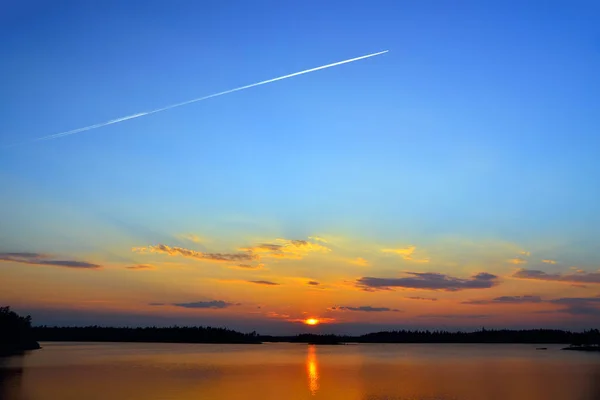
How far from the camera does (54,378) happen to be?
54656mm

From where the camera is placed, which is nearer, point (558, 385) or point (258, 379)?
point (558, 385)

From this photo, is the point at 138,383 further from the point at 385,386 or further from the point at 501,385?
the point at 501,385

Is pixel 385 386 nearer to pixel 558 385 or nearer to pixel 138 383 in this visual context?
pixel 558 385

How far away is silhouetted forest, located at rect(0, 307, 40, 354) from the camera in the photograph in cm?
10675

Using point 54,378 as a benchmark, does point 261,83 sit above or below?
above

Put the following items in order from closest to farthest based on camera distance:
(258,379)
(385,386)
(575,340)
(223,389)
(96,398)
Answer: (96,398) → (223,389) → (385,386) → (258,379) → (575,340)

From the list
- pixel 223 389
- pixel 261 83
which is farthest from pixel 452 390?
pixel 261 83

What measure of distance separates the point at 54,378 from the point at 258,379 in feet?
70.0

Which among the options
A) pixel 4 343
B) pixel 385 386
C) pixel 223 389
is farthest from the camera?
pixel 4 343

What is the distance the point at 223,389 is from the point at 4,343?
82.5m

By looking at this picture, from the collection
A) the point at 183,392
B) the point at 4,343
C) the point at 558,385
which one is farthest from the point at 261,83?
the point at 4,343

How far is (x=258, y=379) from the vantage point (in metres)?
60.7

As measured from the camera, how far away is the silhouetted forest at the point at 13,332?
107 meters

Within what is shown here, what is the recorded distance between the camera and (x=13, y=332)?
112m
